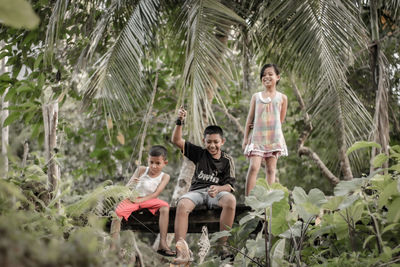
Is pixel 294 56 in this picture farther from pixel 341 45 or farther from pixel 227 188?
pixel 227 188

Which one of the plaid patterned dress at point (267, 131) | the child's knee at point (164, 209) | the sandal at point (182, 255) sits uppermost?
the plaid patterned dress at point (267, 131)

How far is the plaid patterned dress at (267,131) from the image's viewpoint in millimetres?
4531

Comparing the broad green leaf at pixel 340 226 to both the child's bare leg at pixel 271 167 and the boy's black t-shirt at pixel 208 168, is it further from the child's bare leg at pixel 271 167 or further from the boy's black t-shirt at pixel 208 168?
the child's bare leg at pixel 271 167

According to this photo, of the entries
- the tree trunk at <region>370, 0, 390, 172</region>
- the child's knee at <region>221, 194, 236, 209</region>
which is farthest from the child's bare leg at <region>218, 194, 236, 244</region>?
the tree trunk at <region>370, 0, 390, 172</region>

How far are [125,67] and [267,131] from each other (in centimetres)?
150

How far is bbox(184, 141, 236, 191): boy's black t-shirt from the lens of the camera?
14.2 feet

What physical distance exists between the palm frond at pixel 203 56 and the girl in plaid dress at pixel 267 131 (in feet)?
1.70

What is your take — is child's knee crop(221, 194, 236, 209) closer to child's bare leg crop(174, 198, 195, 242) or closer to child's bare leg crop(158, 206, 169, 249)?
child's bare leg crop(174, 198, 195, 242)

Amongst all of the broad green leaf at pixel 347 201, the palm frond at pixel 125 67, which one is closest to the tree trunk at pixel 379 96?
the palm frond at pixel 125 67

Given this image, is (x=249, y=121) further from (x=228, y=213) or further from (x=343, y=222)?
(x=343, y=222)

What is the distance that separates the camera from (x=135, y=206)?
13.9ft

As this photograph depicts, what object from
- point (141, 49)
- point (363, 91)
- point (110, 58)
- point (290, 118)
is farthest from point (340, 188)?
point (290, 118)

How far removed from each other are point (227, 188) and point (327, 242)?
63.5 inches

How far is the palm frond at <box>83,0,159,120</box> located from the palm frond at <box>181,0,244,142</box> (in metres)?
0.56
